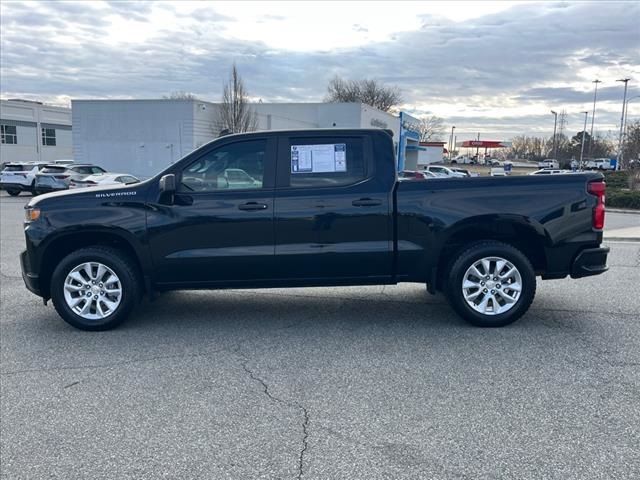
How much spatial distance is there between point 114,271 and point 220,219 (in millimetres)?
1189

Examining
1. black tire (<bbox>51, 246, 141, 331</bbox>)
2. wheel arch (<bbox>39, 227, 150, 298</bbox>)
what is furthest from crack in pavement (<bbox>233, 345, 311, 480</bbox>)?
wheel arch (<bbox>39, 227, 150, 298</bbox>)

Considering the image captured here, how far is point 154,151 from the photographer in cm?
3803

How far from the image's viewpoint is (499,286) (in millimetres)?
5480

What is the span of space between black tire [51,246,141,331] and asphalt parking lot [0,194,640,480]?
126 mm

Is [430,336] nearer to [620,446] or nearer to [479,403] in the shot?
[479,403]

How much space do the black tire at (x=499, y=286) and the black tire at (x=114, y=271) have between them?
3.15 meters

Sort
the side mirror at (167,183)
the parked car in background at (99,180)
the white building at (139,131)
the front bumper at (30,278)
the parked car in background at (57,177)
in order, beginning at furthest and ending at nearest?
the white building at (139,131) → the parked car in background at (57,177) → the parked car in background at (99,180) → the front bumper at (30,278) → the side mirror at (167,183)

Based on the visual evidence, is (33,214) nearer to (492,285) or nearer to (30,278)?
(30,278)

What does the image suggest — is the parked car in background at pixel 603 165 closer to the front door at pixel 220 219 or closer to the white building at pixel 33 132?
the white building at pixel 33 132

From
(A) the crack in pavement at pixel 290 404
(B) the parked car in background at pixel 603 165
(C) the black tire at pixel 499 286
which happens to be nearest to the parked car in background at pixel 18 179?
(A) the crack in pavement at pixel 290 404

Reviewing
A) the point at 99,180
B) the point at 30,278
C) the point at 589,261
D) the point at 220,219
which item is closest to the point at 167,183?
the point at 220,219

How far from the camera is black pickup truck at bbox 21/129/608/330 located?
Result: 5438 millimetres

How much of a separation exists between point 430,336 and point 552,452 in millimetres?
2181

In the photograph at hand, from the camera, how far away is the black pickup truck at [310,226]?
5.44 metres
